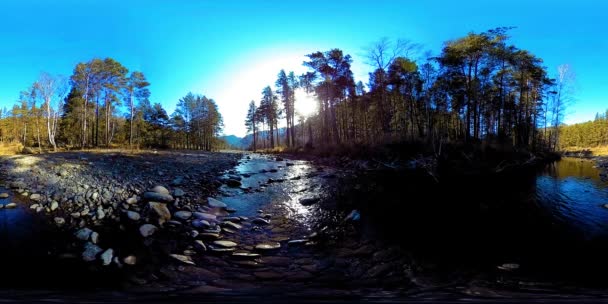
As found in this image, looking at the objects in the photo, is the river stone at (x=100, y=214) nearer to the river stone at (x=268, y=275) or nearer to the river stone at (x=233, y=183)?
the river stone at (x=233, y=183)

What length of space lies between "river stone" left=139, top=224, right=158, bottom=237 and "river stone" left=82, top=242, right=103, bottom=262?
2.93 ft

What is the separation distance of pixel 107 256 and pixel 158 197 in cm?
342

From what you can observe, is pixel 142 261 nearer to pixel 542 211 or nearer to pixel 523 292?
pixel 523 292

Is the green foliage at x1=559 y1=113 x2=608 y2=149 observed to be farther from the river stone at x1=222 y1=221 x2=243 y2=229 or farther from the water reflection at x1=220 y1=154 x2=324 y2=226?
the river stone at x1=222 y1=221 x2=243 y2=229

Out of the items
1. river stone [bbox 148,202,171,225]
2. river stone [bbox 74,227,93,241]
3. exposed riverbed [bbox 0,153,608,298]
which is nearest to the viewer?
exposed riverbed [bbox 0,153,608,298]

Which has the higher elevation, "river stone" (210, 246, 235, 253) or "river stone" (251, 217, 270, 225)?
"river stone" (251, 217, 270, 225)

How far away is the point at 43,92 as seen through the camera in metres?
27.7

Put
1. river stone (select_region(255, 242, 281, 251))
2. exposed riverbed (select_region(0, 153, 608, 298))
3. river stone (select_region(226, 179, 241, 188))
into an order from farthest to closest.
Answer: river stone (select_region(226, 179, 241, 188))
river stone (select_region(255, 242, 281, 251))
exposed riverbed (select_region(0, 153, 608, 298))

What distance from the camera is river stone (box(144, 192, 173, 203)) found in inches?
316

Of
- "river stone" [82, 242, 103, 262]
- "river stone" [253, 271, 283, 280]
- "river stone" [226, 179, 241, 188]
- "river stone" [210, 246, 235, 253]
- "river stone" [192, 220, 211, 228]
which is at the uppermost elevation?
"river stone" [226, 179, 241, 188]

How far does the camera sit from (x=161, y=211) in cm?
714

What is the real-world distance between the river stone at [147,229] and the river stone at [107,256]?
924 mm

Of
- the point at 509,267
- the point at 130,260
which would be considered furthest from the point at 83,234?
the point at 509,267

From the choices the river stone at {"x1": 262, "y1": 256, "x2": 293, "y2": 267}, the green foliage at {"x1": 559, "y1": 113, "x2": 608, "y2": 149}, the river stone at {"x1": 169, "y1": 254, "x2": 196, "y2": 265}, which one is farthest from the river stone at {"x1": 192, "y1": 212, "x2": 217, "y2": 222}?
the green foliage at {"x1": 559, "y1": 113, "x2": 608, "y2": 149}
